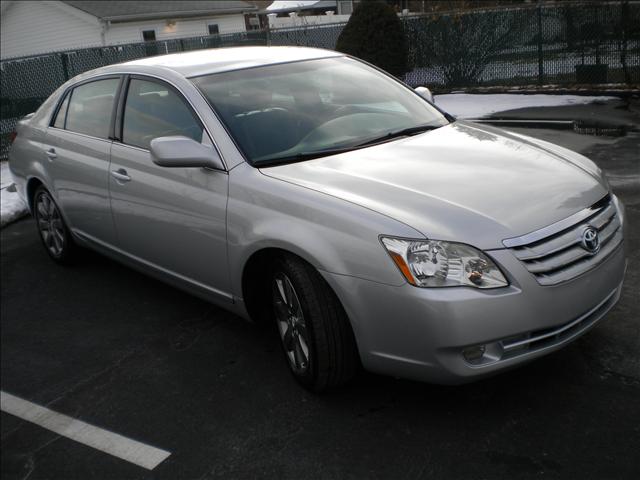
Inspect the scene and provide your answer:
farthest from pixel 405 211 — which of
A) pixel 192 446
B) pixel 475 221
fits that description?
pixel 192 446

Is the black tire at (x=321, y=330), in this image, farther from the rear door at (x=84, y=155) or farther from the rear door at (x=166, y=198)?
the rear door at (x=84, y=155)

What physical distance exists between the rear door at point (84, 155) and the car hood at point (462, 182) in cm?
174

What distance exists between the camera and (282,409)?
11.8 feet

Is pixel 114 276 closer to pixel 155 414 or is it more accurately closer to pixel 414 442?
pixel 155 414

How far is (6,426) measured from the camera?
12.7ft

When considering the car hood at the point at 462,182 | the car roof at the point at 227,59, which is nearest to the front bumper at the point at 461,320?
the car hood at the point at 462,182

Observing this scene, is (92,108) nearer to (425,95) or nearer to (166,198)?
(166,198)

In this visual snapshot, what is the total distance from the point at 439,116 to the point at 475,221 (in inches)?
68.9

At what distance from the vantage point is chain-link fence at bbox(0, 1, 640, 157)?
12867 mm

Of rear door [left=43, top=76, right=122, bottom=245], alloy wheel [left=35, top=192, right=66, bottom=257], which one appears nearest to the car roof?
rear door [left=43, top=76, right=122, bottom=245]

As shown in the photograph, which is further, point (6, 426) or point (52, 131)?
point (52, 131)

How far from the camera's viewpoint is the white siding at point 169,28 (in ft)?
102

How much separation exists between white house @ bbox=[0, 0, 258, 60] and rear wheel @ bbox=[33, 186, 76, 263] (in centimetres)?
2581

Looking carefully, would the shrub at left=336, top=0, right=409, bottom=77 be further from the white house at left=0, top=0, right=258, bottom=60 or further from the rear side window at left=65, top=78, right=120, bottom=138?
the white house at left=0, top=0, right=258, bottom=60
